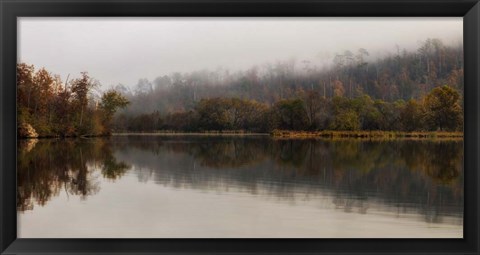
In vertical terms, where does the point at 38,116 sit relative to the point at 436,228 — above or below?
above

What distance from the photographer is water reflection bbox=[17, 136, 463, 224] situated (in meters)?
5.34

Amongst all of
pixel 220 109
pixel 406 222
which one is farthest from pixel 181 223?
pixel 406 222

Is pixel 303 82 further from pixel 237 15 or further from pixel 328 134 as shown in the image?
pixel 237 15

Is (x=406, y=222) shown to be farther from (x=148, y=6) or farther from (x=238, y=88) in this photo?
(x=148, y=6)

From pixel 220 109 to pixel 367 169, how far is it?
1.96m

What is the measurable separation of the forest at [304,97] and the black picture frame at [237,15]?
8.53 ft

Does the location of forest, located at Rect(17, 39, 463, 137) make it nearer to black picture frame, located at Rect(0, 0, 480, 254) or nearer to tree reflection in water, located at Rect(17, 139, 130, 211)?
tree reflection in water, located at Rect(17, 139, 130, 211)

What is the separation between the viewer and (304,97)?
6.22 metres

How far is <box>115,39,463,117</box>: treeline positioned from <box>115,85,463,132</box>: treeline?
8 centimetres

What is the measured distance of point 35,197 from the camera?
15.3 ft

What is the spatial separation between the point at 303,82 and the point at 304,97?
292mm

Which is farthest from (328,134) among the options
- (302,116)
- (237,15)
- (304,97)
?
(237,15)

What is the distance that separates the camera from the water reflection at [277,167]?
534cm

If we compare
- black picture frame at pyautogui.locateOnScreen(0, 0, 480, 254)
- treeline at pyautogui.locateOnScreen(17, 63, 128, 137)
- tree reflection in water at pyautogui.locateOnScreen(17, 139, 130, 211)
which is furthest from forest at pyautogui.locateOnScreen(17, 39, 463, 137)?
black picture frame at pyautogui.locateOnScreen(0, 0, 480, 254)
